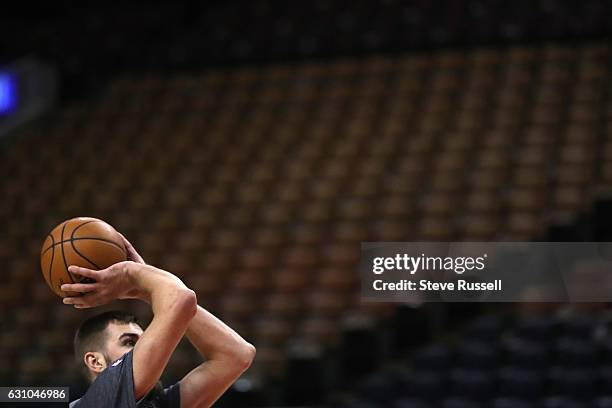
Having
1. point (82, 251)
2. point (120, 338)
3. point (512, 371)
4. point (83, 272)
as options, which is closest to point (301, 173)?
point (512, 371)

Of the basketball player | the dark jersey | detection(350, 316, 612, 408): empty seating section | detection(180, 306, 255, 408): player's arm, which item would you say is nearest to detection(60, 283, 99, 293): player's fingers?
the basketball player

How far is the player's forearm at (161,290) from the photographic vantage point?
2.09m

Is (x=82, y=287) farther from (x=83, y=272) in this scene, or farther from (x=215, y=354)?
(x=215, y=354)

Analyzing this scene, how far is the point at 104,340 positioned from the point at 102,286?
205 millimetres

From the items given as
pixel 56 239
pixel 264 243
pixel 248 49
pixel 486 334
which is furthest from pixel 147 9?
pixel 56 239

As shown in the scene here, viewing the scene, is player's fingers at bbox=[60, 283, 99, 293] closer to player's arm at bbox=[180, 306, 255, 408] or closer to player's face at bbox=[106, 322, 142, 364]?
player's face at bbox=[106, 322, 142, 364]

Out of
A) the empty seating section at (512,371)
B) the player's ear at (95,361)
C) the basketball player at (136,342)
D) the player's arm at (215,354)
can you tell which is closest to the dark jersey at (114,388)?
the basketball player at (136,342)

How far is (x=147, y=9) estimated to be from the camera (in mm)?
10805

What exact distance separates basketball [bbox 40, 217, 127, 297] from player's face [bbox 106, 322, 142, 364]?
0.15 metres

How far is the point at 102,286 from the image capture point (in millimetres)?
2146

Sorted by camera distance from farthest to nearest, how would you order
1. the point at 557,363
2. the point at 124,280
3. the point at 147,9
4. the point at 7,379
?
the point at 147,9, the point at 7,379, the point at 557,363, the point at 124,280

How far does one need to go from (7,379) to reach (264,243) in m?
1.77

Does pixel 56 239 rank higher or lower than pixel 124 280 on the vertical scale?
higher

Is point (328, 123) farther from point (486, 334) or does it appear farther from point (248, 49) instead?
point (486, 334)
